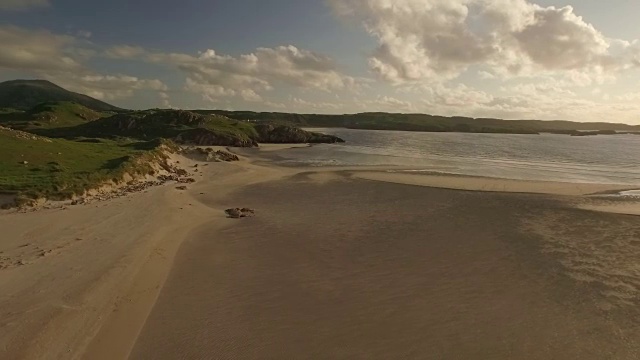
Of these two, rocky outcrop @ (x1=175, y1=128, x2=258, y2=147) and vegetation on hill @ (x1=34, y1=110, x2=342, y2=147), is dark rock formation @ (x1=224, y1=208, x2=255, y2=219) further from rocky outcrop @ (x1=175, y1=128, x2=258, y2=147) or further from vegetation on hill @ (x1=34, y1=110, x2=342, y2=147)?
vegetation on hill @ (x1=34, y1=110, x2=342, y2=147)

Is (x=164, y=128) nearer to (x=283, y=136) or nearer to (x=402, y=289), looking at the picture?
(x=283, y=136)

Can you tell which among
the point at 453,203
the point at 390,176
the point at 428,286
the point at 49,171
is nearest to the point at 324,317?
the point at 428,286

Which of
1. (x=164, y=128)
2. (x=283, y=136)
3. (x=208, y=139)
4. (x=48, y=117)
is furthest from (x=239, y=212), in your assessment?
(x=48, y=117)

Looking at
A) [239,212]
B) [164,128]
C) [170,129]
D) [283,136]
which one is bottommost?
[239,212]

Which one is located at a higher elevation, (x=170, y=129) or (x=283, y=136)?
(x=170, y=129)

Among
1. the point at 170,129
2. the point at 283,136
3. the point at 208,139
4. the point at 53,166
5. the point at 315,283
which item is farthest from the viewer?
the point at 283,136

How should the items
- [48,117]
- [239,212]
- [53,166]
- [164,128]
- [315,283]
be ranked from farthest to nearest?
[48,117], [164,128], [53,166], [239,212], [315,283]

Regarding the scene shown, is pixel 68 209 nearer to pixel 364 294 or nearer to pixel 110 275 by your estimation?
pixel 110 275

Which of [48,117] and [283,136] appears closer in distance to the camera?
[48,117]
